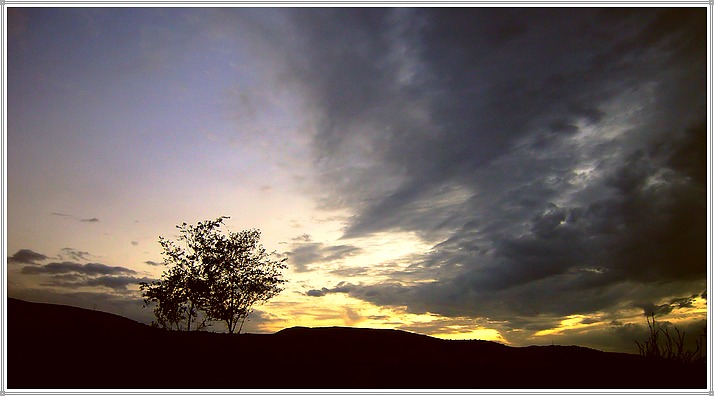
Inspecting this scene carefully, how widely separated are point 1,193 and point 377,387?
9570mm

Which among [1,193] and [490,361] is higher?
[1,193]

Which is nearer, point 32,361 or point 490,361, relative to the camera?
point 32,361

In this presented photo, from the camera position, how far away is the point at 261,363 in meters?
12.2

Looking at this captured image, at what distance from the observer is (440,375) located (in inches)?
471

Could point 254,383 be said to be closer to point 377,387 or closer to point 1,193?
point 377,387

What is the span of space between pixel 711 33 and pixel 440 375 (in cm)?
1157

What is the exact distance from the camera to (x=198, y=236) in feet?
107

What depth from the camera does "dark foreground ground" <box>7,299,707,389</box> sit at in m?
10.7

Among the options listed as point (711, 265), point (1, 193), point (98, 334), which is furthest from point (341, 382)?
point (711, 265)

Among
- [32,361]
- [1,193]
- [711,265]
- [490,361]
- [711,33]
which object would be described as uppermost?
[711,33]

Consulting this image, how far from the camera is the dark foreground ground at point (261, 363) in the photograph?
1074 centimetres

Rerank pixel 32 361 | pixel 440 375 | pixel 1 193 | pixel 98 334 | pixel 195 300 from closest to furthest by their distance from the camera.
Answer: pixel 1 193 < pixel 32 361 < pixel 440 375 < pixel 98 334 < pixel 195 300

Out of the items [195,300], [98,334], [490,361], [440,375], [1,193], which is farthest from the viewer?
[195,300]

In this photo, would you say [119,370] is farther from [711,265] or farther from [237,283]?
[237,283]
